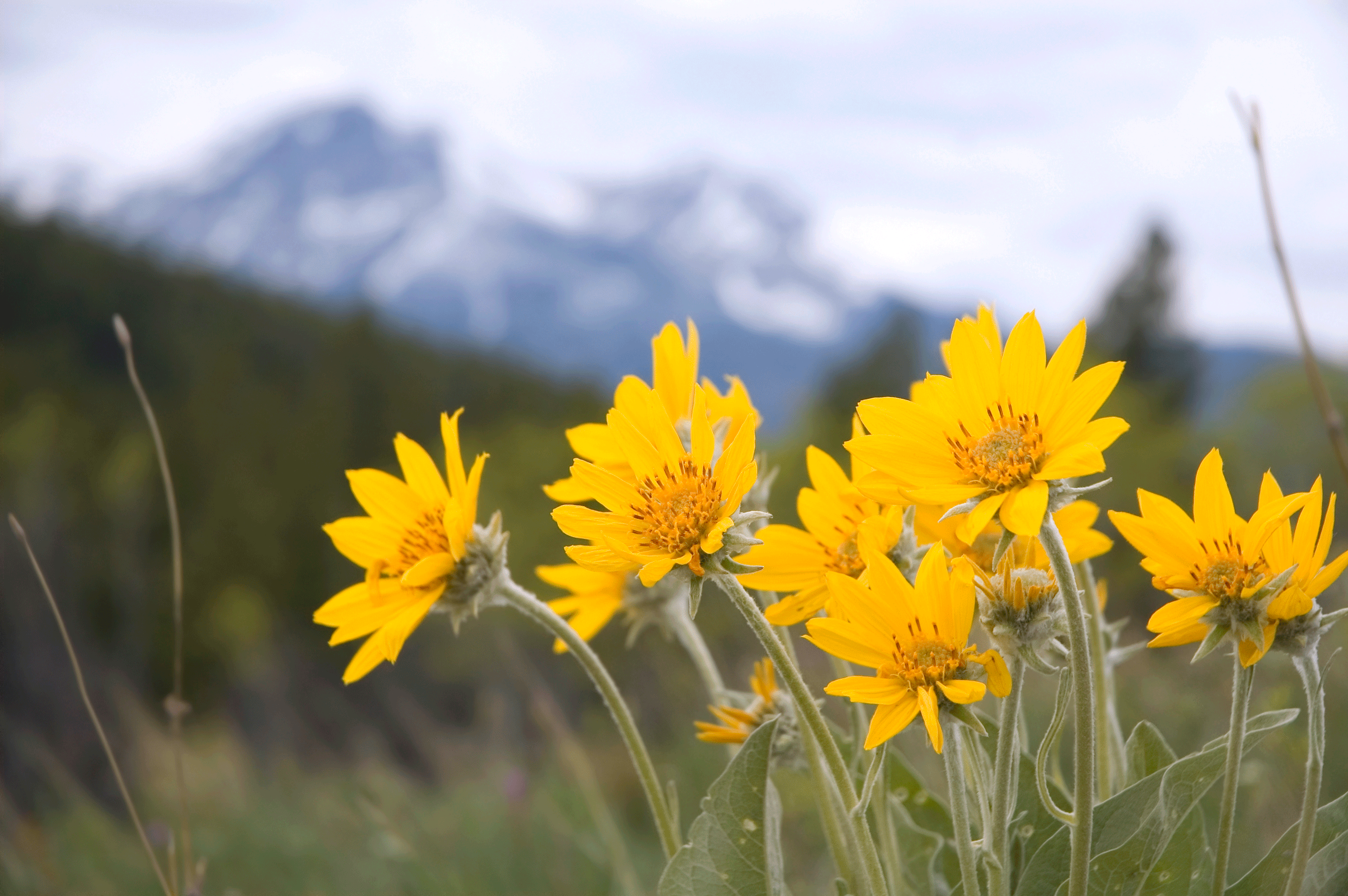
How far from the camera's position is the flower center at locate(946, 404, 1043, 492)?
1089 millimetres

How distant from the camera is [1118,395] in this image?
21.9 m

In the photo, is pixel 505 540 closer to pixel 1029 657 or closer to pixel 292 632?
pixel 1029 657

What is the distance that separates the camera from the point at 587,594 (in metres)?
1.70

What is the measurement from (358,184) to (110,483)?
6016 inches

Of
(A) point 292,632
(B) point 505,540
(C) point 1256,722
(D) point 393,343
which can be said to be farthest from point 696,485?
(D) point 393,343

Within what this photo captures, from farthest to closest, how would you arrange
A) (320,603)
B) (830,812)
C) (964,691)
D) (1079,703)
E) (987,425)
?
(320,603), (830,812), (987,425), (964,691), (1079,703)

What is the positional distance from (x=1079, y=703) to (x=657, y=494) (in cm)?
57

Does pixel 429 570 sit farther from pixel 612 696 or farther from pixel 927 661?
pixel 927 661

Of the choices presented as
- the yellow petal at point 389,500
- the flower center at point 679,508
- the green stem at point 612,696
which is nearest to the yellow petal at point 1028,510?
the flower center at point 679,508

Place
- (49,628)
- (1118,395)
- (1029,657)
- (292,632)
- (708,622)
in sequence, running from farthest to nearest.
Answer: (292,632), (1118,395), (49,628), (708,622), (1029,657)

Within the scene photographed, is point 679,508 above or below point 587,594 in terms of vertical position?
above

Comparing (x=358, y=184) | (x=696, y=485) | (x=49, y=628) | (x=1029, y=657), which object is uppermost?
(x=358, y=184)

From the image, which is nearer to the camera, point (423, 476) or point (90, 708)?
point (423, 476)

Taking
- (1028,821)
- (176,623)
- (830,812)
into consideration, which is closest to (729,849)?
(830,812)
